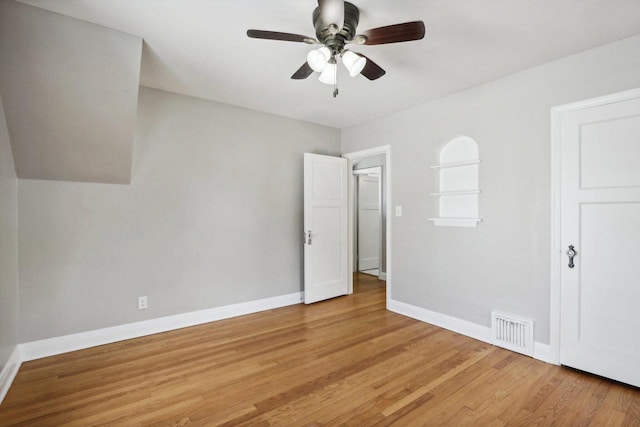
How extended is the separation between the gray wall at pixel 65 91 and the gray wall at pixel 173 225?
11.0 inches

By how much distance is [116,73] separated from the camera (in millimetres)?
2338

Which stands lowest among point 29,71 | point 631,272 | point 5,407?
point 5,407

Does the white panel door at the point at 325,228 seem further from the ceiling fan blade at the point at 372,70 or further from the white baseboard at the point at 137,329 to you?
the ceiling fan blade at the point at 372,70

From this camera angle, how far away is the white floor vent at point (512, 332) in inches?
105

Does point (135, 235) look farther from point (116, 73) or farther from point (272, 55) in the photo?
point (272, 55)

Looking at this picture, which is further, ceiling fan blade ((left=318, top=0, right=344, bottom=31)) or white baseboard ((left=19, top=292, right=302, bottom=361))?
white baseboard ((left=19, top=292, right=302, bottom=361))

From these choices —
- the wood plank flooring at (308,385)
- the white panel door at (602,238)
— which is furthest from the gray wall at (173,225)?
the white panel door at (602,238)

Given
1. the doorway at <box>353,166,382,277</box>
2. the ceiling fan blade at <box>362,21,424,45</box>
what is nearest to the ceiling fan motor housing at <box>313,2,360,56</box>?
the ceiling fan blade at <box>362,21,424,45</box>

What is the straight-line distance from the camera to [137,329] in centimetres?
308

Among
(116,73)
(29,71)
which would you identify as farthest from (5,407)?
(116,73)

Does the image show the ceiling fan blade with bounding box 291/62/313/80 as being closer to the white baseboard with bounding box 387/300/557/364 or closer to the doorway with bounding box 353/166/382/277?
the white baseboard with bounding box 387/300/557/364

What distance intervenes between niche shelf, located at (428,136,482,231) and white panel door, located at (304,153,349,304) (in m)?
1.42

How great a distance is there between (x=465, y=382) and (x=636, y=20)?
109 inches

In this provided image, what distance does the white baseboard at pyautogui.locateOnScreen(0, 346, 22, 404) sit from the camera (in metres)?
2.10
